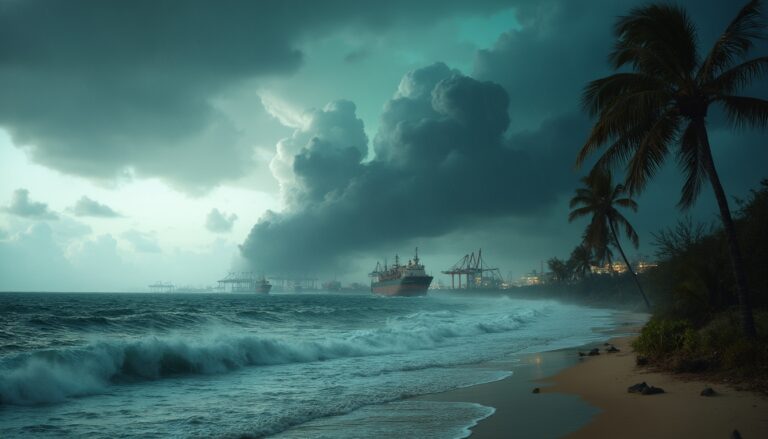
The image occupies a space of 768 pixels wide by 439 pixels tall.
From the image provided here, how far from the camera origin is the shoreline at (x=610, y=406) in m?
6.06

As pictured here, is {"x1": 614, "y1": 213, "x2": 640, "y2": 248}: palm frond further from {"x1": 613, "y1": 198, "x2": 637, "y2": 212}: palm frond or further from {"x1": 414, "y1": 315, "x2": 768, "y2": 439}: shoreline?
{"x1": 414, "y1": 315, "x2": 768, "y2": 439}: shoreline

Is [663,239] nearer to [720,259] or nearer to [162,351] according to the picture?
[720,259]

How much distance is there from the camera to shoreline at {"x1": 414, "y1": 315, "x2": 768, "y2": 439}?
19.9 ft

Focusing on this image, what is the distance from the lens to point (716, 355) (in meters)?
9.07

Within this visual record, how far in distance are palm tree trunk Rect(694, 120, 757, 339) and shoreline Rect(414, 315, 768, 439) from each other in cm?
187

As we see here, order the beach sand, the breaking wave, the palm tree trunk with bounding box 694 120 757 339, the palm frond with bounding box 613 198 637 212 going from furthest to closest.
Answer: the palm frond with bounding box 613 198 637 212 < the breaking wave < the palm tree trunk with bounding box 694 120 757 339 < the beach sand

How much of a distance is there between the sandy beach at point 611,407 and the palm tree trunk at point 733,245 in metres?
1.88

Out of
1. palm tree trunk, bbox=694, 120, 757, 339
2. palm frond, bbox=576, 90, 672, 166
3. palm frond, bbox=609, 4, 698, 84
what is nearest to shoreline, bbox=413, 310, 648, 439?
palm tree trunk, bbox=694, 120, 757, 339

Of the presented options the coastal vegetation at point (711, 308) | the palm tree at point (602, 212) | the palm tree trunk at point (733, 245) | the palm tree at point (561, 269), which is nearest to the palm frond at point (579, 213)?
the palm tree at point (602, 212)

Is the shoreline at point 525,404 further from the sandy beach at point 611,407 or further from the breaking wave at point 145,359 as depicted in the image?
the breaking wave at point 145,359

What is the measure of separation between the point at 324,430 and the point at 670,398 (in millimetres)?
5619

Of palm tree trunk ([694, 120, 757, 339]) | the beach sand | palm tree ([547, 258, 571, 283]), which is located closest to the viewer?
the beach sand

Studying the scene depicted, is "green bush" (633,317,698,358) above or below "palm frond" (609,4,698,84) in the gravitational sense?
below

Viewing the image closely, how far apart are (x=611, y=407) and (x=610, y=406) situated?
0.08 metres
